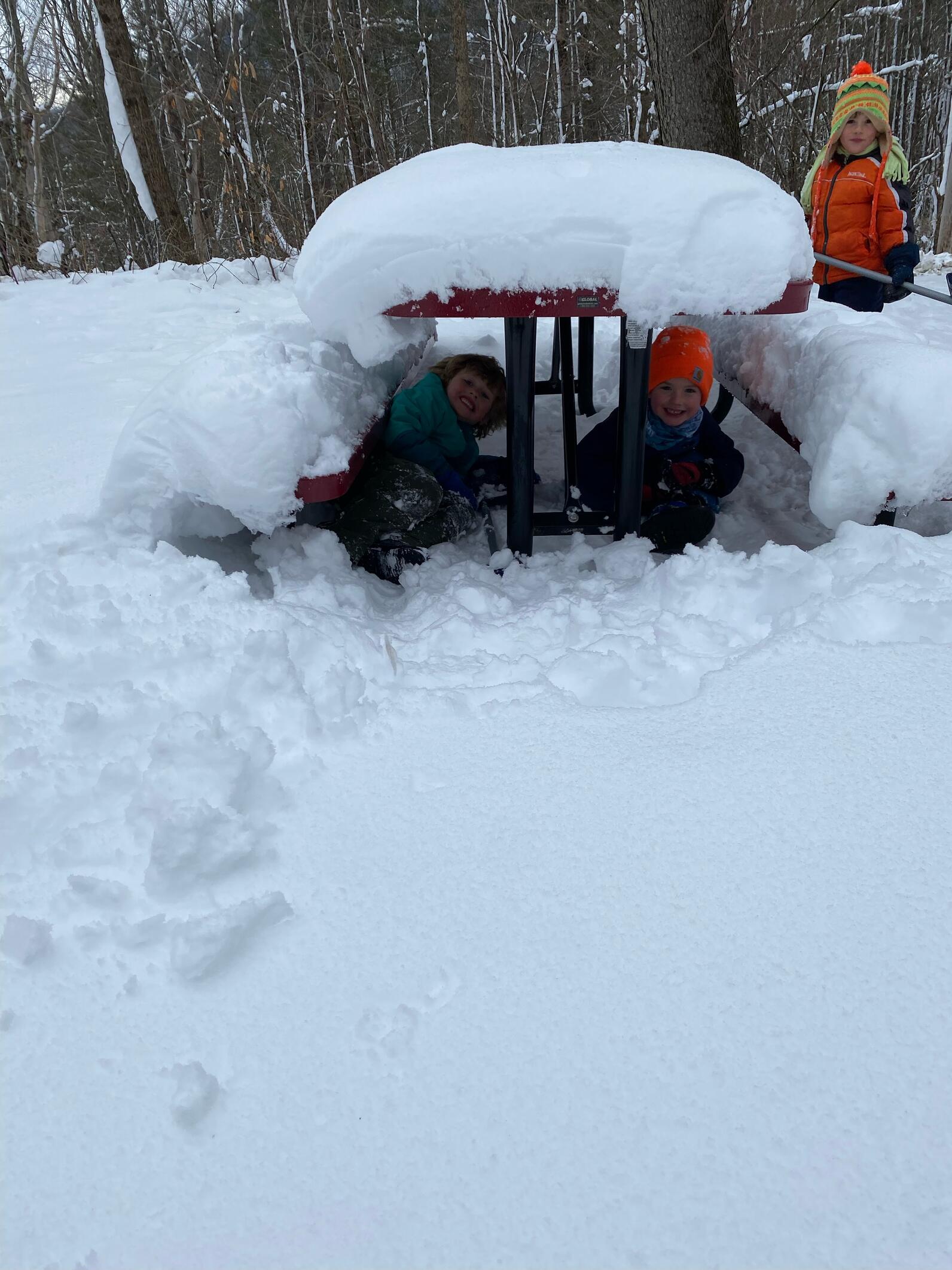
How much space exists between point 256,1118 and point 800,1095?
67 centimetres

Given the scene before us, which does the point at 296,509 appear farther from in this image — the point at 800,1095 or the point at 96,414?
the point at 800,1095

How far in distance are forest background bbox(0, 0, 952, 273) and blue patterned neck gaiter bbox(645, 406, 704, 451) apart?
290cm

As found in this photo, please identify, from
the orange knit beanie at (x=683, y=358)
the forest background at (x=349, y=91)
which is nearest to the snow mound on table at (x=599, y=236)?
the orange knit beanie at (x=683, y=358)

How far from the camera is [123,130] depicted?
8234 mm

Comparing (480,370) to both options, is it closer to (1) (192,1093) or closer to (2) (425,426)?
(2) (425,426)

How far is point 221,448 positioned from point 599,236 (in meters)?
1.12

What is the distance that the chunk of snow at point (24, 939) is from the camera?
117 cm

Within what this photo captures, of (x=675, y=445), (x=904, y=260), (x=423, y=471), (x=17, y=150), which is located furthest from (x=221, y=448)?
(x=17, y=150)

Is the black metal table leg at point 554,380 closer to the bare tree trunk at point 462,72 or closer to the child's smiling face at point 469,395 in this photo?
the child's smiling face at point 469,395

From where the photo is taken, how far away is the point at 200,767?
57.9 inches

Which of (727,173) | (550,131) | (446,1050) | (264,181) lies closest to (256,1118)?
(446,1050)

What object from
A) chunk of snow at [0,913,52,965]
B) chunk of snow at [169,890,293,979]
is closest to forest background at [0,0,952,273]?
chunk of snow at [169,890,293,979]

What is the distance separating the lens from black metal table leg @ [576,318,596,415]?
12.1 feet

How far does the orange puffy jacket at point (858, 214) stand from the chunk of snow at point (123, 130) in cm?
708
